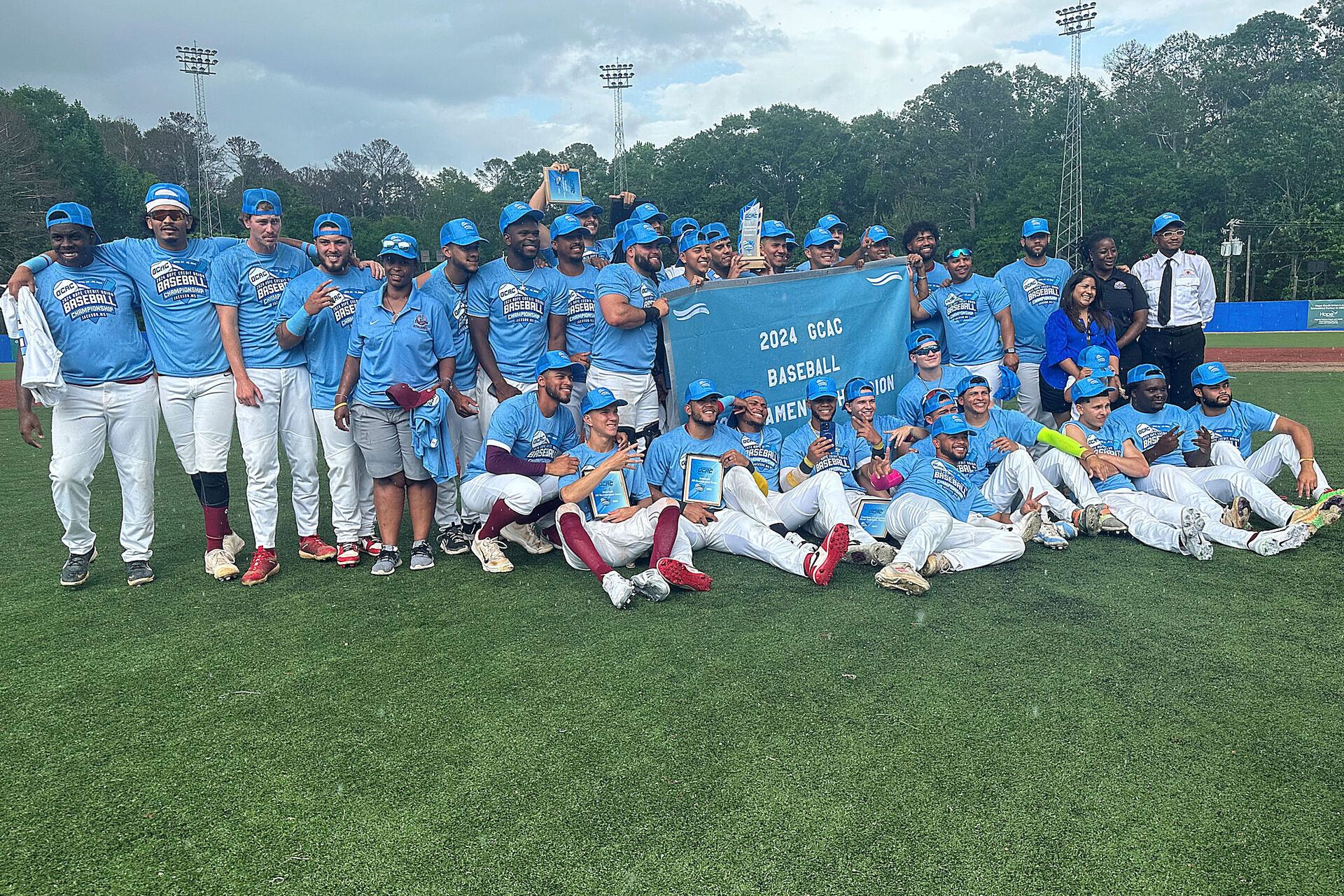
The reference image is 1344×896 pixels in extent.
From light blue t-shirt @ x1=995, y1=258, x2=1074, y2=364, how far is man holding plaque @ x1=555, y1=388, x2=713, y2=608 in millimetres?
3695

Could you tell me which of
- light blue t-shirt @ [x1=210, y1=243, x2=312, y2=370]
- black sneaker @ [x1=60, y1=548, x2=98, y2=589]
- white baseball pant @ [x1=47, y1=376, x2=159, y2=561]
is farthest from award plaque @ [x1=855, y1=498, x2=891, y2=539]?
black sneaker @ [x1=60, y1=548, x2=98, y2=589]

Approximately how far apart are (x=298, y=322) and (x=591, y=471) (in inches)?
Result: 78.8

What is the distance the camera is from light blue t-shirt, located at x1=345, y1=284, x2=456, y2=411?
18.3ft

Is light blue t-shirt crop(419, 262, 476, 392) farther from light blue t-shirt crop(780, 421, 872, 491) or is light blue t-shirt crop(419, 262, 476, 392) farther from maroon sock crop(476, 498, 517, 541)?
light blue t-shirt crop(780, 421, 872, 491)

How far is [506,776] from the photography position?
10.1 ft

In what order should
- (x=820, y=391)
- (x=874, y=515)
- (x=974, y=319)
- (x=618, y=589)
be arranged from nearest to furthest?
(x=618, y=589)
(x=874, y=515)
(x=820, y=391)
(x=974, y=319)

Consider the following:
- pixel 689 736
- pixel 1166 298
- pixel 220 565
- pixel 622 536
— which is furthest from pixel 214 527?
pixel 1166 298

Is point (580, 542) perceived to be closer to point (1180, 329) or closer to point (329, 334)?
point (329, 334)

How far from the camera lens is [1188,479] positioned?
19.7ft

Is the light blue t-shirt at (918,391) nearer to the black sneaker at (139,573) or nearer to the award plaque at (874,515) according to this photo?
the award plaque at (874,515)

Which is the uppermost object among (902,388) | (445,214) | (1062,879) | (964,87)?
(964,87)

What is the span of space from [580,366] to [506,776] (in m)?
3.70

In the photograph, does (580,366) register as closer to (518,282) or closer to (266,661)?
(518,282)

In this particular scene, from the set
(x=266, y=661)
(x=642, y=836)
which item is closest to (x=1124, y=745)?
(x=642, y=836)
